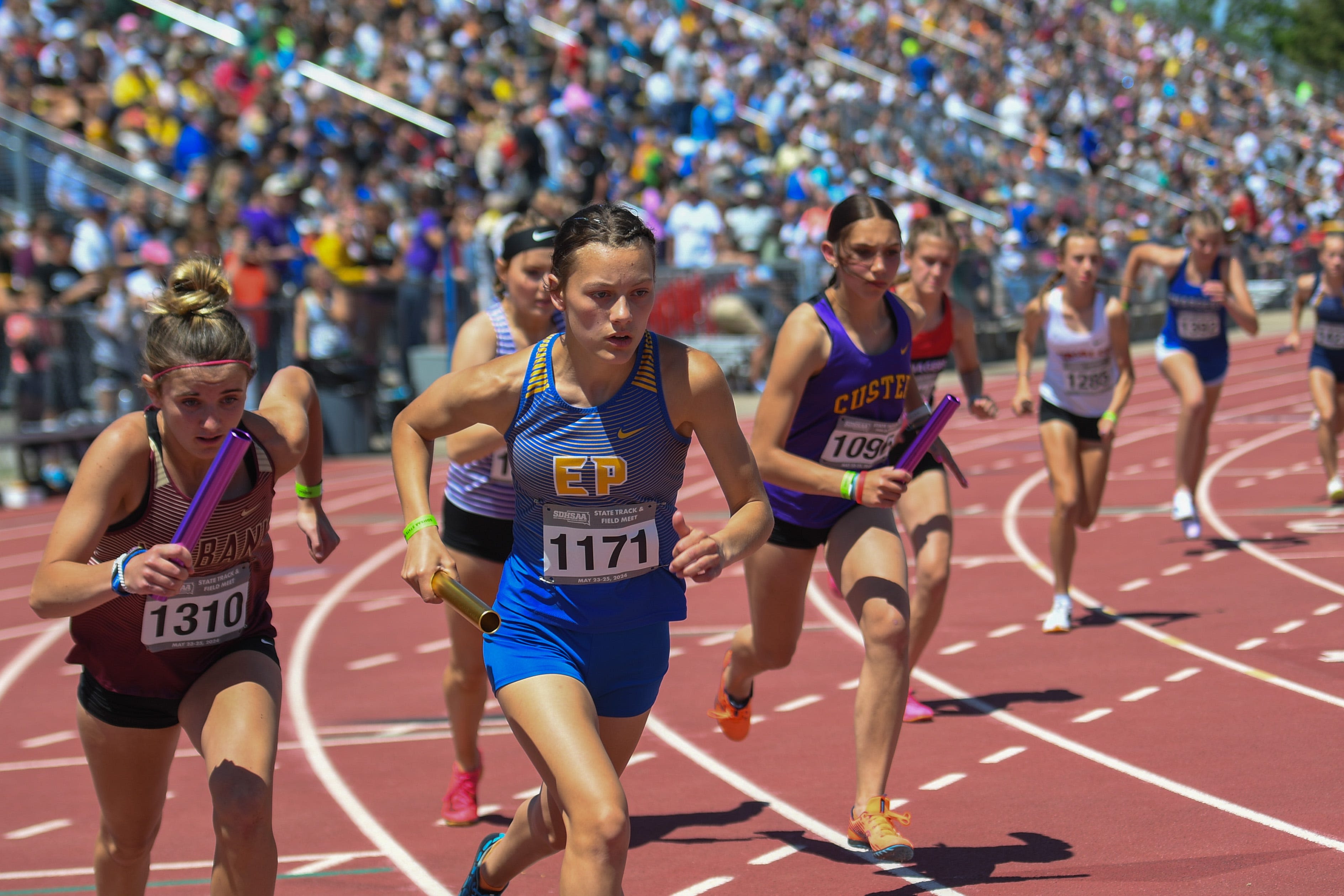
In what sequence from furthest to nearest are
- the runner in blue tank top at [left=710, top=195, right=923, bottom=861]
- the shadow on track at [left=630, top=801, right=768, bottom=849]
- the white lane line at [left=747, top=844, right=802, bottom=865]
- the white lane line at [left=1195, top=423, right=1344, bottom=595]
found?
the white lane line at [left=1195, top=423, right=1344, bottom=595], the shadow on track at [left=630, top=801, right=768, bottom=849], the white lane line at [left=747, top=844, right=802, bottom=865], the runner in blue tank top at [left=710, top=195, right=923, bottom=861]

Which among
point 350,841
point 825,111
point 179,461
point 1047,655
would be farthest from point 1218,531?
point 825,111

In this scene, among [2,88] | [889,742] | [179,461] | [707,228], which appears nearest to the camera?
[179,461]

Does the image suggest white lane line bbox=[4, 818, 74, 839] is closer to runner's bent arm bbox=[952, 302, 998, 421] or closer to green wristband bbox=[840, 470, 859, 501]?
green wristband bbox=[840, 470, 859, 501]

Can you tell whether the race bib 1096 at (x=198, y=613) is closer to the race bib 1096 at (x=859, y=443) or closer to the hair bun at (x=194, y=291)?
the hair bun at (x=194, y=291)

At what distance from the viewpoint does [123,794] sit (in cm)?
425

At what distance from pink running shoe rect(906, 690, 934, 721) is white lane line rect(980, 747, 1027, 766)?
54 centimetres

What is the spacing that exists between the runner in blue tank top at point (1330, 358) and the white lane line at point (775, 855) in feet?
26.2

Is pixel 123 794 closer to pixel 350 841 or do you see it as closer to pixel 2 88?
pixel 350 841

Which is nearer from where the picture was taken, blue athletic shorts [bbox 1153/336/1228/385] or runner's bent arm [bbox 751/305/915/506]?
runner's bent arm [bbox 751/305/915/506]

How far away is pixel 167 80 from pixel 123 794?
1823 cm

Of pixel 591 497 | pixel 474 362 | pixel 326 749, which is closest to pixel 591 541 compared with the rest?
pixel 591 497

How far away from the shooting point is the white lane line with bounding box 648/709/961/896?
507 cm

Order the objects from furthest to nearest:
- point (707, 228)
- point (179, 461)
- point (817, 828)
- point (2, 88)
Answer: point (707, 228) → point (2, 88) → point (817, 828) → point (179, 461)

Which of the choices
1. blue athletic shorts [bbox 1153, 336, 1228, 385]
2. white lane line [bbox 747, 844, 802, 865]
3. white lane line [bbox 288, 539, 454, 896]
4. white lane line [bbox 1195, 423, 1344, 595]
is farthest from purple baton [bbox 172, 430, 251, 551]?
blue athletic shorts [bbox 1153, 336, 1228, 385]
